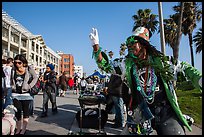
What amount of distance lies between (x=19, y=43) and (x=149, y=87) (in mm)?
44295

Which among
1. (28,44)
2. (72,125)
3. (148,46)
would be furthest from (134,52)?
(28,44)

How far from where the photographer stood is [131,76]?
228 centimetres

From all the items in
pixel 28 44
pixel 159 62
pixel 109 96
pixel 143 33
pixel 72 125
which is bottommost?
pixel 72 125

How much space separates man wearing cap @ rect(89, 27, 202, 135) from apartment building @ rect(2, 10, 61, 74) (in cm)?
2925

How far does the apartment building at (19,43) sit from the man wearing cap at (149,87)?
29246mm

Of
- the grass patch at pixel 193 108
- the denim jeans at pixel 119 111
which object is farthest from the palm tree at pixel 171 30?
the denim jeans at pixel 119 111

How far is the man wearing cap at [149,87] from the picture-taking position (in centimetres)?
200

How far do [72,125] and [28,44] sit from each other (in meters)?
46.3

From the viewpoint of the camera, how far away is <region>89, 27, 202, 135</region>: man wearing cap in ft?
6.55

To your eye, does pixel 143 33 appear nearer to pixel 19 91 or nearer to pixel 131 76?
pixel 131 76

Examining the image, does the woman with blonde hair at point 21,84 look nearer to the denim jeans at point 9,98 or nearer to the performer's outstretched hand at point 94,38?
the denim jeans at point 9,98

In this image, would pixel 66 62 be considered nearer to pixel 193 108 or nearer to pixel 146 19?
pixel 146 19

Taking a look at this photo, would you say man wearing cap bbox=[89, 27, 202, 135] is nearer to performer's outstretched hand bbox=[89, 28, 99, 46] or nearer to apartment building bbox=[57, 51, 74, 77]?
performer's outstretched hand bbox=[89, 28, 99, 46]

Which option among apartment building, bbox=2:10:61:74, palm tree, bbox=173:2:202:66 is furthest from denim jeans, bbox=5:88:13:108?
apartment building, bbox=2:10:61:74
